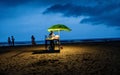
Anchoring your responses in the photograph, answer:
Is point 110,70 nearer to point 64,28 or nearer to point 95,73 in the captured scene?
point 95,73

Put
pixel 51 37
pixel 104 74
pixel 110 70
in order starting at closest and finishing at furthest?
1. pixel 104 74
2. pixel 110 70
3. pixel 51 37

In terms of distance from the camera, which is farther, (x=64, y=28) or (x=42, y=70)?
(x=64, y=28)

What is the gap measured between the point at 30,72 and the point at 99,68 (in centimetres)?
303

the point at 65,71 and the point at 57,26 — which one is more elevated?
the point at 57,26

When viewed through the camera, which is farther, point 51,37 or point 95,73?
point 51,37

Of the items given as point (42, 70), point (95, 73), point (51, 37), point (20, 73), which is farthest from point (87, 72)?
point (51, 37)

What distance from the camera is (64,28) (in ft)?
64.0

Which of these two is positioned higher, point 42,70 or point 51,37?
point 51,37

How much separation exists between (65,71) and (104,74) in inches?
68.3

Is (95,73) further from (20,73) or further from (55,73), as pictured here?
(20,73)

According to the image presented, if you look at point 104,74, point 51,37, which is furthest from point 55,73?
point 51,37

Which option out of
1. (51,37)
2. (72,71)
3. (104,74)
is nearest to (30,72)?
(72,71)

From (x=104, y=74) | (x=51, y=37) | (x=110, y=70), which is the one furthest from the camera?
(x=51, y=37)

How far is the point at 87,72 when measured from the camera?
31.5 feet
